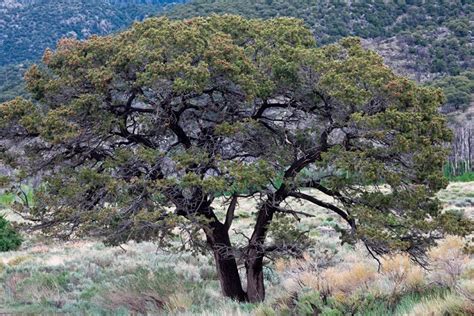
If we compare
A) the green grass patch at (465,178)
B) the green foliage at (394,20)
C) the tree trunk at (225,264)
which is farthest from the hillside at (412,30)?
the tree trunk at (225,264)

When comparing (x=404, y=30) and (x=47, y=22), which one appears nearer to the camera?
(x=404, y=30)

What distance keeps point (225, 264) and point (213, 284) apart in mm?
3214

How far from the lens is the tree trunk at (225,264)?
11.7 meters

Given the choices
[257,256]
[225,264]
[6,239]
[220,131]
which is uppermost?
[220,131]

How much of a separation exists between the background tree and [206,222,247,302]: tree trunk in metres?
0.32

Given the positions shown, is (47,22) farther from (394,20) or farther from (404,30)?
(404,30)

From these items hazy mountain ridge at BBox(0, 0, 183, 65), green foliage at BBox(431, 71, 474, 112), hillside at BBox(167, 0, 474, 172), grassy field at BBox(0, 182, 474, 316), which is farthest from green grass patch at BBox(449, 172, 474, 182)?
hazy mountain ridge at BBox(0, 0, 183, 65)

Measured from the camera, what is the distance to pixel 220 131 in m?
9.92

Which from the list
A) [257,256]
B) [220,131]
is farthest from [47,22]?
[220,131]

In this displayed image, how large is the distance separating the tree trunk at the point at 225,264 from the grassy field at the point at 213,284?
0.41 m

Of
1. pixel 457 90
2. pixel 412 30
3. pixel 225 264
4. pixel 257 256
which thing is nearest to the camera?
pixel 257 256

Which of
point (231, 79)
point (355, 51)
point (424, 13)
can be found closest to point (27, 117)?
point (231, 79)

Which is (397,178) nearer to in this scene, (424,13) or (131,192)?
(131,192)

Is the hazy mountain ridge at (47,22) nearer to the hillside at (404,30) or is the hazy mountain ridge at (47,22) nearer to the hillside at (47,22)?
the hillside at (47,22)
